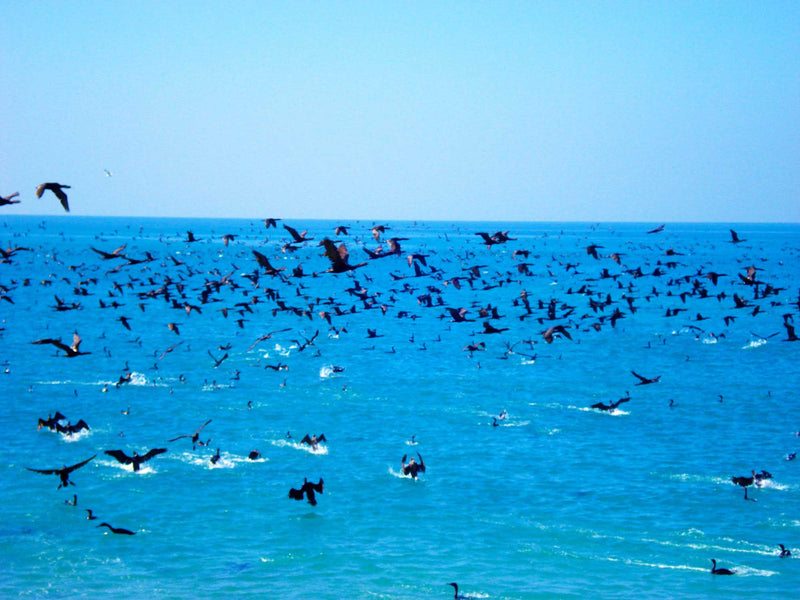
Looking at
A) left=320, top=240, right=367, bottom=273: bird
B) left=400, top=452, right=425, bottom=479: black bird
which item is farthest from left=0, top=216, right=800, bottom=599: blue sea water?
left=320, top=240, right=367, bottom=273: bird

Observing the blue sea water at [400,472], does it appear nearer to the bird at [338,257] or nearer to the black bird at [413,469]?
the black bird at [413,469]

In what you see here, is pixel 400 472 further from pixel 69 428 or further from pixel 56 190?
pixel 56 190

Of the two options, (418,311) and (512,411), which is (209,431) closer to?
(512,411)

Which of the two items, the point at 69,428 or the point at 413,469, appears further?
the point at 69,428

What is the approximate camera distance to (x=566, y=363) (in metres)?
51.6

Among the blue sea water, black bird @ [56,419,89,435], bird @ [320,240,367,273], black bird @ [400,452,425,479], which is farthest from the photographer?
black bird @ [56,419,89,435]

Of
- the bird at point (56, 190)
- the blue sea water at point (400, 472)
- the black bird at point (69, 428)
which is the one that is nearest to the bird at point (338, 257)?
the blue sea water at point (400, 472)

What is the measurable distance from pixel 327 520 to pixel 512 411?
15541 mm

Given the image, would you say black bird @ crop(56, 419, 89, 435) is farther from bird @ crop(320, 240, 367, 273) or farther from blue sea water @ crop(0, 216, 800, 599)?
bird @ crop(320, 240, 367, 273)

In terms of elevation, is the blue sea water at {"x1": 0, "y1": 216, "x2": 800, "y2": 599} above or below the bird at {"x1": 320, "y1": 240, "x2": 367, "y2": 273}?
below

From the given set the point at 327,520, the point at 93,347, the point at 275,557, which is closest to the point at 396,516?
the point at 327,520

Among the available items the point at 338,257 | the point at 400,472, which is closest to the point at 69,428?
the point at 400,472

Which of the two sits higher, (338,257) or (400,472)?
(338,257)

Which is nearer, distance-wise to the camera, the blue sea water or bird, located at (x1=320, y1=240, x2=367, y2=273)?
the blue sea water
